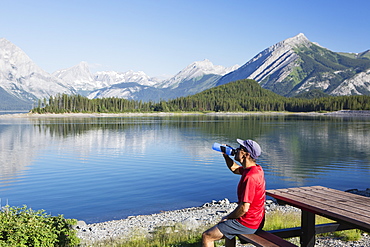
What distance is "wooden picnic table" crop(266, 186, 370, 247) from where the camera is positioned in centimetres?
725

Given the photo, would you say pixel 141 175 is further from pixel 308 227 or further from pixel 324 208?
pixel 324 208

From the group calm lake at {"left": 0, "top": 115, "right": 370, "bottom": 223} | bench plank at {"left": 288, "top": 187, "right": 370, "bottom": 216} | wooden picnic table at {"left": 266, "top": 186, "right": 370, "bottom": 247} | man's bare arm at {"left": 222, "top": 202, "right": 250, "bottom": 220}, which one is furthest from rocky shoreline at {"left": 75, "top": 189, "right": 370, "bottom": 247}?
man's bare arm at {"left": 222, "top": 202, "right": 250, "bottom": 220}

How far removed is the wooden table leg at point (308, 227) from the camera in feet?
30.5

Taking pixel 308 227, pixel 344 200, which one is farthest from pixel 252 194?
pixel 308 227

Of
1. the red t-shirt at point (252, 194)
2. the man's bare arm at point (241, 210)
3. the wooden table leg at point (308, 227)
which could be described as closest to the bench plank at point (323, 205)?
the wooden table leg at point (308, 227)

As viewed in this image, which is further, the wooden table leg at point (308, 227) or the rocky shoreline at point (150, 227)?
the rocky shoreline at point (150, 227)

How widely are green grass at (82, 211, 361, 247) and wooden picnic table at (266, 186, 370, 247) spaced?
1417mm

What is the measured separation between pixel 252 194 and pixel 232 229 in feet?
3.46

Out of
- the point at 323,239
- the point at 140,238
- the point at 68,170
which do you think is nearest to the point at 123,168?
the point at 68,170

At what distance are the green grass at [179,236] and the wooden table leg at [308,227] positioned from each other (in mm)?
1884

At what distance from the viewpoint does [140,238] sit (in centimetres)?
1274

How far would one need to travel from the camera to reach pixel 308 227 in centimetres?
934

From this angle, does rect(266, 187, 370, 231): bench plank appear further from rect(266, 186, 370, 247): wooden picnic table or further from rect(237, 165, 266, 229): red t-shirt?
rect(237, 165, 266, 229): red t-shirt

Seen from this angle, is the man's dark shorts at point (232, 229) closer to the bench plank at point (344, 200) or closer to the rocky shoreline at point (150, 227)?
the bench plank at point (344, 200)
